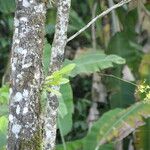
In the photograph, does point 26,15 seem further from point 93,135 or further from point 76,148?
point 76,148

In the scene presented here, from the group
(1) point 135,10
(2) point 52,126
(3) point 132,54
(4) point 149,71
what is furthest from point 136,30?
(2) point 52,126

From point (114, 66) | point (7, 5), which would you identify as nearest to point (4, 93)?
point (7, 5)

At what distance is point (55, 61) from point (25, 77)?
0.94 ft

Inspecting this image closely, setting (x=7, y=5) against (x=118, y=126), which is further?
(x=7, y=5)

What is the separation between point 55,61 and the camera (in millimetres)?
1825

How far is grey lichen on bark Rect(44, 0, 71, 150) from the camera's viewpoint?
1814 millimetres

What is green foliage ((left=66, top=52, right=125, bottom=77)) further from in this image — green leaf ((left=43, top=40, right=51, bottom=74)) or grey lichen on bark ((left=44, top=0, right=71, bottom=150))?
grey lichen on bark ((left=44, top=0, right=71, bottom=150))

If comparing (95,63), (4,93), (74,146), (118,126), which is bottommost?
(74,146)

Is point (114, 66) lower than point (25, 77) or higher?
higher

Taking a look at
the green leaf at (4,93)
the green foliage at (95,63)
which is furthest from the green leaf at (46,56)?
the green leaf at (4,93)

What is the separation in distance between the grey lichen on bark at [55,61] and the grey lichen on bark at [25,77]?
220 millimetres

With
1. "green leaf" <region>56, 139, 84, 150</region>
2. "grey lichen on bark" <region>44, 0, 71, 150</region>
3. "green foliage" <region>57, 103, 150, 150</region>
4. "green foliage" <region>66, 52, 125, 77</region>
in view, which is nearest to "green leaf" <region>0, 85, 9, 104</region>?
"grey lichen on bark" <region>44, 0, 71, 150</region>

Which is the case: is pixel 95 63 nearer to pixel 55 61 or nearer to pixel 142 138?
pixel 142 138

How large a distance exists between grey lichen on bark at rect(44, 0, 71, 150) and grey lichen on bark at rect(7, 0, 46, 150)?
22 centimetres
